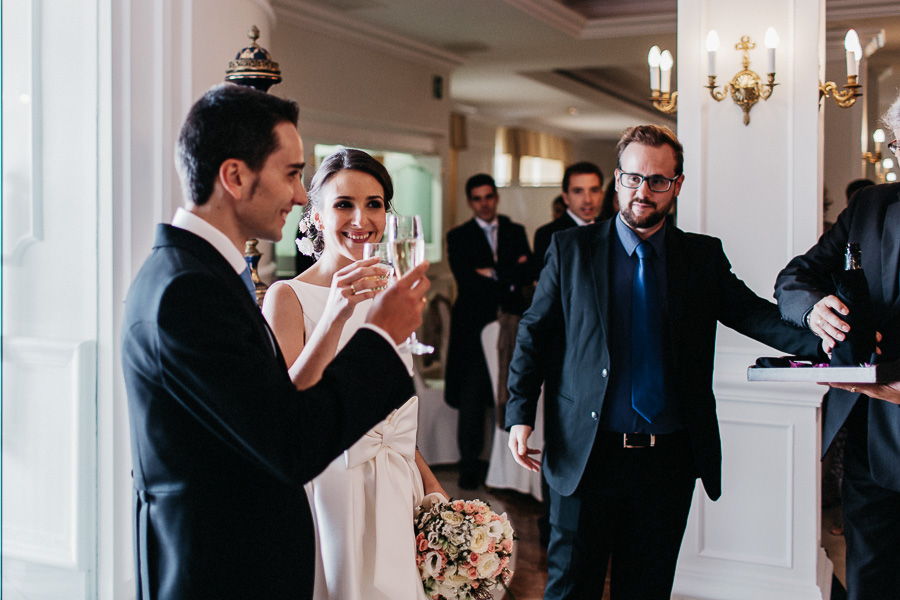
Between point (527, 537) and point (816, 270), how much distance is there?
2333mm

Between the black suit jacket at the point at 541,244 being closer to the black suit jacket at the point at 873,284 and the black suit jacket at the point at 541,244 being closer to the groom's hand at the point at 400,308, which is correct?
the black suit jacket at the point at 873,284

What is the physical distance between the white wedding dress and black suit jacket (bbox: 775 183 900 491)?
1124mm

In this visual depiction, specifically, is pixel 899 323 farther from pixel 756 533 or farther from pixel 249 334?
pixel 249 334

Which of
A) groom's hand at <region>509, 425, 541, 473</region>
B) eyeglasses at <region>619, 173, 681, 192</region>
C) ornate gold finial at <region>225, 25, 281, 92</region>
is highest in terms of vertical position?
ornate gold finial at <region>225, 25, 281, 92</region>

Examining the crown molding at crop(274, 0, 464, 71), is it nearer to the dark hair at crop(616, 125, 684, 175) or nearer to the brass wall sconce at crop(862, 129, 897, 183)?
the brass wall sconce at crop(862, 129, 897, 183)

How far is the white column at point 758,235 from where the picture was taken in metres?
3.32

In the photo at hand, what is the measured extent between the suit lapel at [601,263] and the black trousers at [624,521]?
1.13 ft

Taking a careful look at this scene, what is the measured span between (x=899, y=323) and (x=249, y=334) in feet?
5.53

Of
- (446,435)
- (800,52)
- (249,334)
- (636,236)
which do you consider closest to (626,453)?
(636,236)

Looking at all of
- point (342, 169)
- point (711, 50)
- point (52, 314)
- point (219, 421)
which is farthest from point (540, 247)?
point (219, 421)

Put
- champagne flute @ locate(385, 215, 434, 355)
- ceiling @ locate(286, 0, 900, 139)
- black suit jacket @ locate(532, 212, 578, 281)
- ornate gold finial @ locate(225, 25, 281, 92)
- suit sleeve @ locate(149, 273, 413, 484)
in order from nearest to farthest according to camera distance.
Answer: suit sleeve @ locate(149, 273, 413, 484) < champagne flute @ locate(385, 215, 434, 355) < ornate gold finial @ locate(225, 25, 281, 92) < black suit jacket @ locate(532, 212, 578, 281) < ceiling @ locate(286, 0, 900, 139)

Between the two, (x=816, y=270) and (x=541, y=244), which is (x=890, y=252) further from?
(x=541, y=244)

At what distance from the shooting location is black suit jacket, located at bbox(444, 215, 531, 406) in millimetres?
5243

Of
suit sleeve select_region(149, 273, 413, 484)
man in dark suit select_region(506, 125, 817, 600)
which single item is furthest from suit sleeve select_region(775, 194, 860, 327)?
suit sleeve select_region(149, 273, 413, 484)
